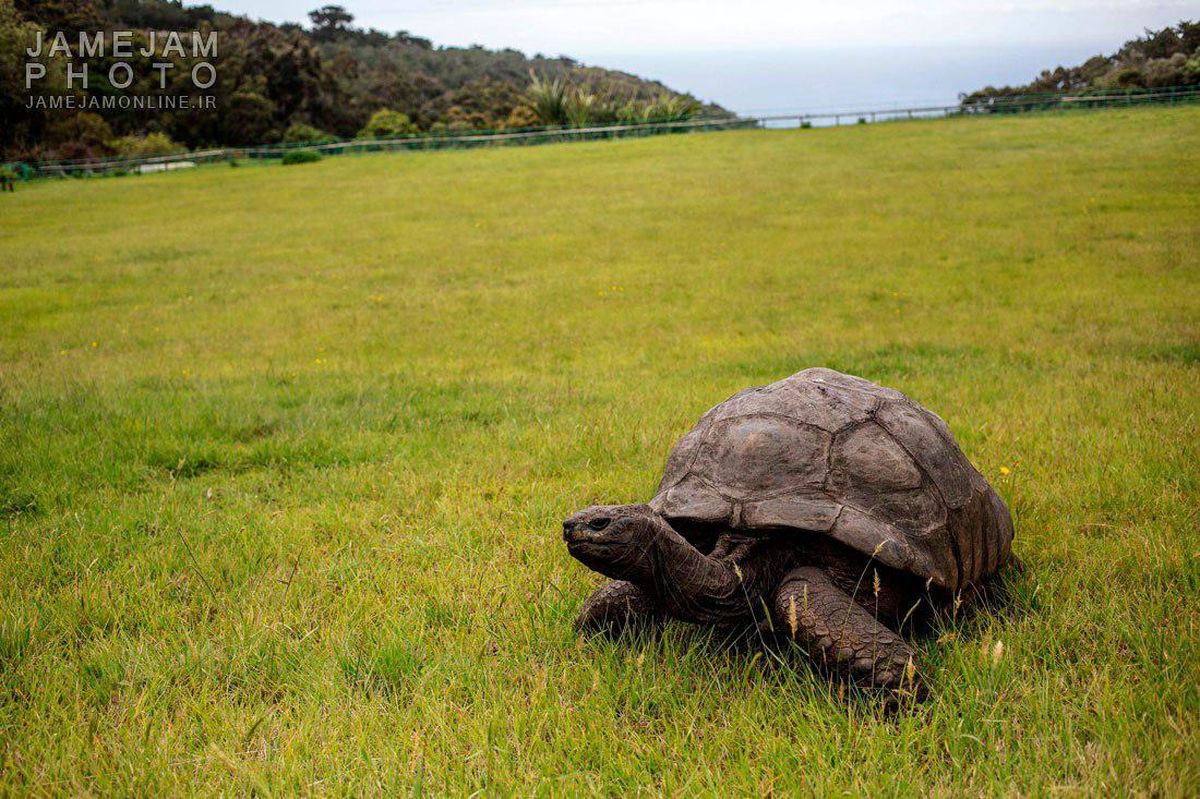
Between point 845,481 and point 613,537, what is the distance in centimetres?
108

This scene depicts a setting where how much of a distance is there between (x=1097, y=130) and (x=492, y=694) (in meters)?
36.5

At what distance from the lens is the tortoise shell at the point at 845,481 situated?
10.3 feet

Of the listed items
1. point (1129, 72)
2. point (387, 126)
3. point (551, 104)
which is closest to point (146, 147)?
point (387, 126)

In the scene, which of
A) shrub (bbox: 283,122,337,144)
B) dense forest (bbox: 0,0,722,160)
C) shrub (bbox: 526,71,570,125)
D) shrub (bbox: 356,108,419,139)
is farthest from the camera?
shrub (bbox: 356,108,419,139)

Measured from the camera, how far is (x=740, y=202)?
2362 cm

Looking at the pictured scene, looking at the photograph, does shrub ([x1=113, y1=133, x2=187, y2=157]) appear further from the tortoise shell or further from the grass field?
the tortoise shell

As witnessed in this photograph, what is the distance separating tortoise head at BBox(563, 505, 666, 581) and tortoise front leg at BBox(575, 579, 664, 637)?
1.95 ft

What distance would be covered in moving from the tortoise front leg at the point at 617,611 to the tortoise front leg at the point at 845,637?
2.05 feet

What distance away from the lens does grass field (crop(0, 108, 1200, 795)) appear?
275 centimetres

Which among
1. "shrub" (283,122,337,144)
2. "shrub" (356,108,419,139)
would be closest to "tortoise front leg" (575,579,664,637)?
"shrub" (283,122,337,144)

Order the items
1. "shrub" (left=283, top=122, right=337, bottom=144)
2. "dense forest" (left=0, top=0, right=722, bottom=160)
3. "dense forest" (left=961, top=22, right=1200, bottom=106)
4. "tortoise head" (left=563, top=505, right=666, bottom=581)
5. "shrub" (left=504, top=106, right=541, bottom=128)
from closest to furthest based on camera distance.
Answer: "tortoise head" (left=563, top=505, right=666, bottom=581) → "dense forest" (left=961, top=22, right=1200, bottom=106) → "dense forest" (left=0, top=0, right=722, bottom=160) → "shrub" (left=504, top=106, right=541, bottom=128) → "shrub" (left=283, top=122, right=337, bottom=144)

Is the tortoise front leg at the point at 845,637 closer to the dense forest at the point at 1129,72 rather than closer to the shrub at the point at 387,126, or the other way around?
the dense forest at the point at 1129,72

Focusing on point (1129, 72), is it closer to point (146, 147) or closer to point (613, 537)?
point (613, 537)

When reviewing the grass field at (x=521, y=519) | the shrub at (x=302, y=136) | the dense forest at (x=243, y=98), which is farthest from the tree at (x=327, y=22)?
the grass field at (x=521, y=519)
